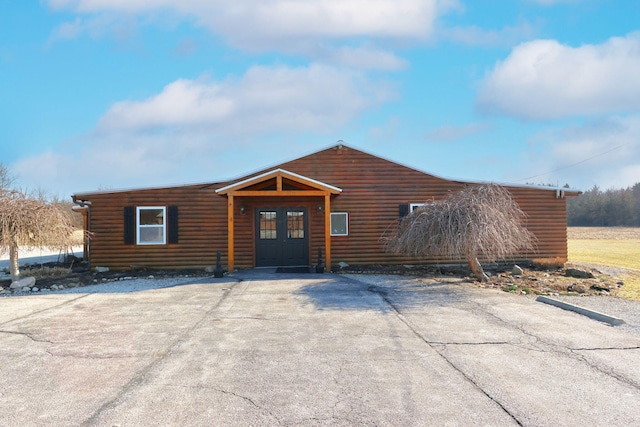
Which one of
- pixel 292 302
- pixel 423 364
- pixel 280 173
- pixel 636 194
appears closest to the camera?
pixel 423 364

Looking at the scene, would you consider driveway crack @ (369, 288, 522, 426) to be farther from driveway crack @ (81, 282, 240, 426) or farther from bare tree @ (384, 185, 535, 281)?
driveway crack @ (81, 282, 240, 426)

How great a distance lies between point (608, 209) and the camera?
5644cm

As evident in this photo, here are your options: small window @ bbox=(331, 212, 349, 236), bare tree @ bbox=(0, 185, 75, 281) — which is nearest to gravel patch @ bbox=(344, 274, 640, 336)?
small window @ bbox=(331, 212, 349, 236)

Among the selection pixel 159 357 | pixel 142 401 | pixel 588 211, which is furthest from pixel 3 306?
pixel 588 211

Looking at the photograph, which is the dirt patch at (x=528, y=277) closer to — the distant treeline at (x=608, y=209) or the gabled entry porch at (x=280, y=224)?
the gabled entry porch at (x=280, y=224)

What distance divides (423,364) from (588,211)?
210 feet

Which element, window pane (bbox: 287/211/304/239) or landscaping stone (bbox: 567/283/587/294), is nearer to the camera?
landscaping stone (bbox: 567/283/587/294)

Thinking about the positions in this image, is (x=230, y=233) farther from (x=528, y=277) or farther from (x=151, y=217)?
(x=528, y=277)

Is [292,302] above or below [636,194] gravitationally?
below

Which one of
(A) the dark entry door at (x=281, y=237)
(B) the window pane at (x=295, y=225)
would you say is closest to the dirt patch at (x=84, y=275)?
(A) the dark entry door at (x=281, y=237)

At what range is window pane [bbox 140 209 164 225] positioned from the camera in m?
12.9

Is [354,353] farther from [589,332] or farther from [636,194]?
[636,194]

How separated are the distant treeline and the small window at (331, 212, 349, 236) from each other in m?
54.5

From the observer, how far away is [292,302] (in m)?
7.98
